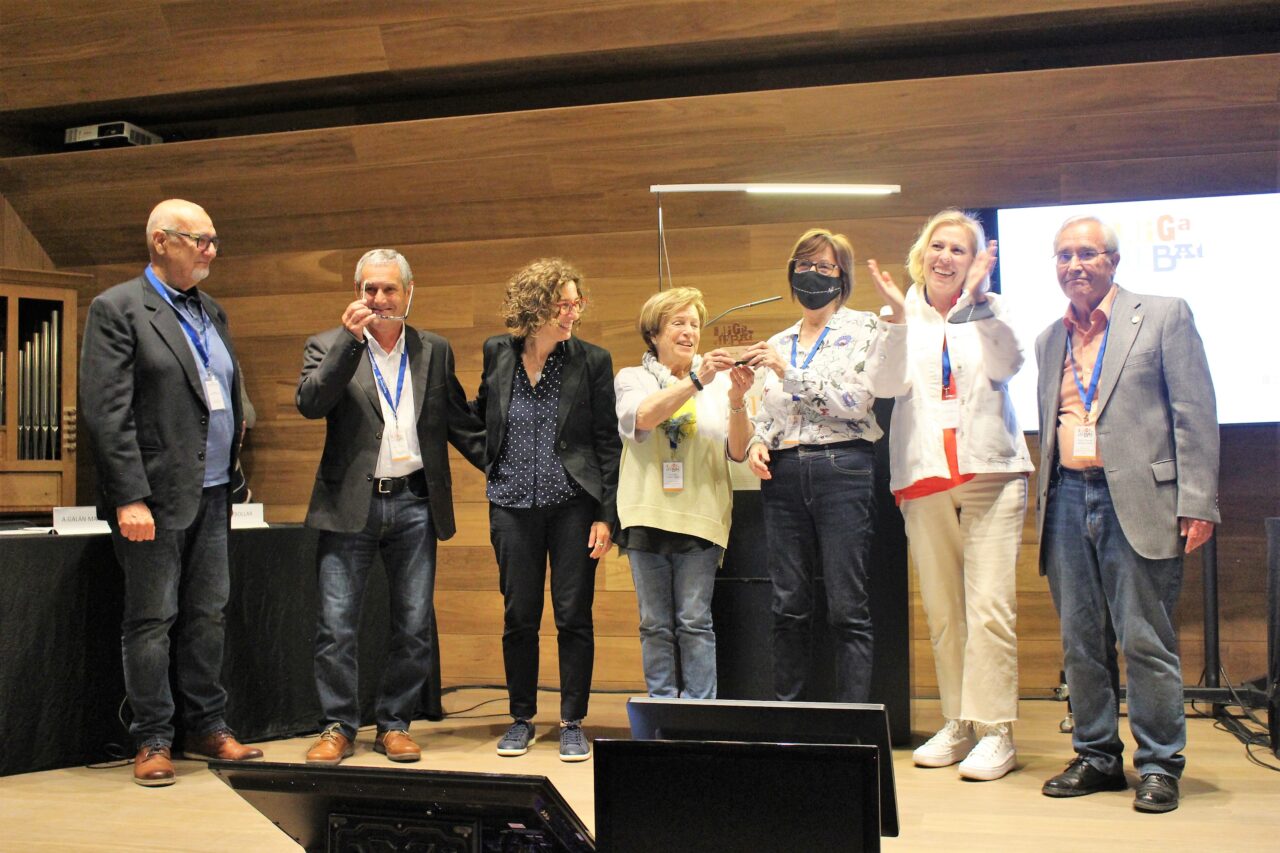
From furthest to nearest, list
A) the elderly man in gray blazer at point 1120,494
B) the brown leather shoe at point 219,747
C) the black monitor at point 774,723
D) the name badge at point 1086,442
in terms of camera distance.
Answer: the brown leather shoe at point 219,747
the name badge at point 1086,442
the elderly man in gray blazer at point 1120,494
the black monitor at point 774,723

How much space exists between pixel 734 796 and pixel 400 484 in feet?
7.19

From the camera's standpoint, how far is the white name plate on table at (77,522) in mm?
3641

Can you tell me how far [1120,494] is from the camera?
2977mm

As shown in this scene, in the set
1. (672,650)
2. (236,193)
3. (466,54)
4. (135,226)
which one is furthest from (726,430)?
(135,226)

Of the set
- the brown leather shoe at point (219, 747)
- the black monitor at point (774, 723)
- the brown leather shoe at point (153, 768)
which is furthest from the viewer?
the brown leather shoe at point (219, 747)

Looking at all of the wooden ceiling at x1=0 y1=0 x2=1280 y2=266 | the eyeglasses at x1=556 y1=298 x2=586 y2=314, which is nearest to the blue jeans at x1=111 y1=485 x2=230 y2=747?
the eyeglasses at x1=556 y1=298 x2=586 y2=314

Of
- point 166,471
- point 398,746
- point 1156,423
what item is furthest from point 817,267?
point 166,471

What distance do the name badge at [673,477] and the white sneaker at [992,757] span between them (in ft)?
3.82

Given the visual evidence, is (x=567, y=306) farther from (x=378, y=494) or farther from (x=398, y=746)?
(x=398, y=746)

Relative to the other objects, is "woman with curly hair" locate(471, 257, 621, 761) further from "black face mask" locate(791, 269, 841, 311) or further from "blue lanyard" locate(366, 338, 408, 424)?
"black face mask" locate(791, 269, 841, 311)

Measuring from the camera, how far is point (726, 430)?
354 cm

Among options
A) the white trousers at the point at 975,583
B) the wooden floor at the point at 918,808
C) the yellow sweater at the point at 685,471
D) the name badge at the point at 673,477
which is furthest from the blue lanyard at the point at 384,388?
the white trousers at the point at 975,583

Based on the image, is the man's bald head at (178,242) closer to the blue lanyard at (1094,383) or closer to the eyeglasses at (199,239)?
the eyeglasses at (199,239)

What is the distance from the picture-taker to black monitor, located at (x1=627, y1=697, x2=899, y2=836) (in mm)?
1749
